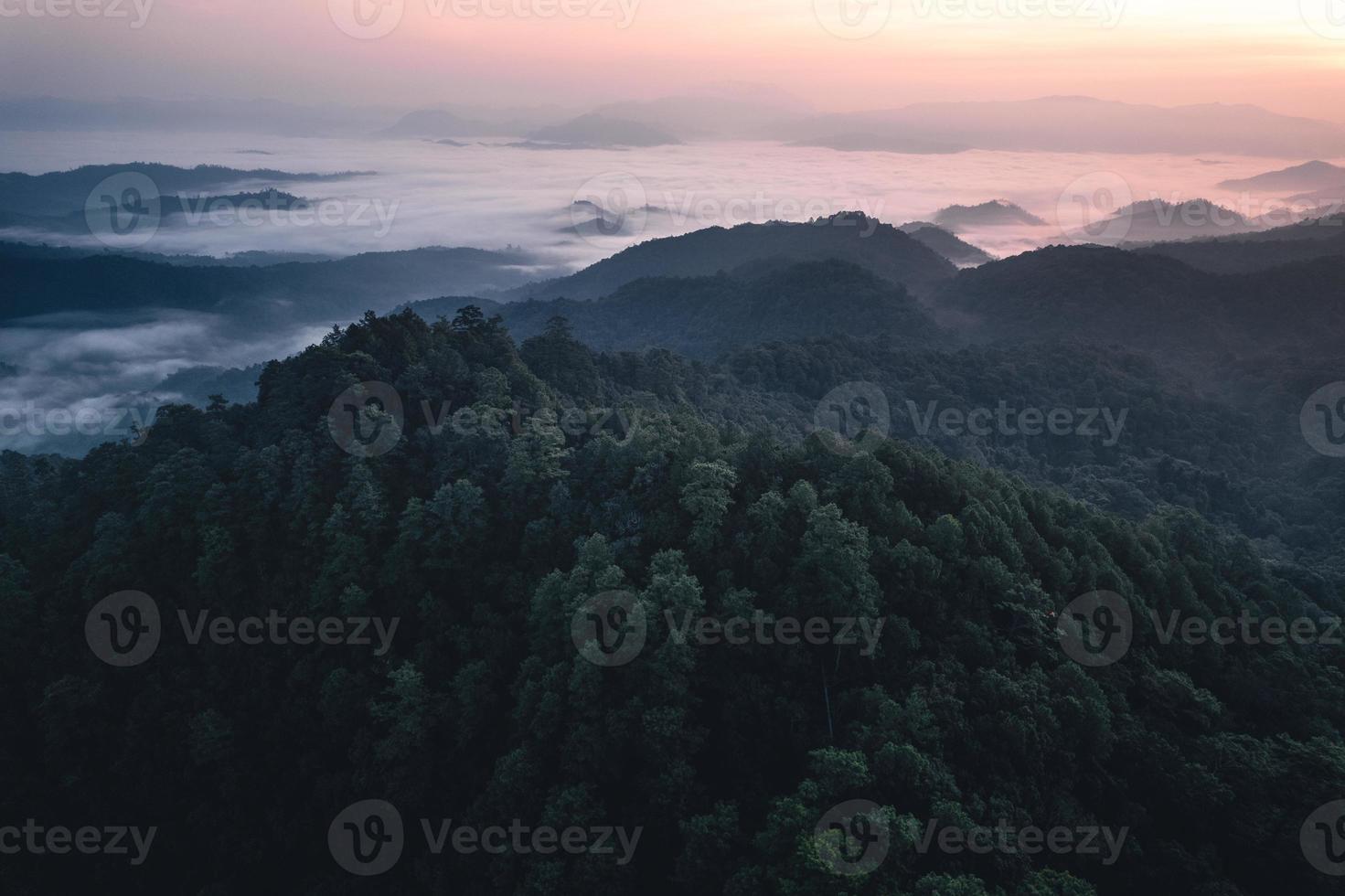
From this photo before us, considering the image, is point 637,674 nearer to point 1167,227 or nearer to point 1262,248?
point 1262,248

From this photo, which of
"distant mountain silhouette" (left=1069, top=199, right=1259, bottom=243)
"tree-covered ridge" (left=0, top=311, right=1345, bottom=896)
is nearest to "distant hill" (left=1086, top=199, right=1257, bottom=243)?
"distant mountain silhouette" (left=1069, top=199, right=1259, bottom=243)

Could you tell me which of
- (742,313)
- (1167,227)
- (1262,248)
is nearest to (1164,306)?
(1262,248)

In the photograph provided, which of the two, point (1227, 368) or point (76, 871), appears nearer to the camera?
point (76, 871)

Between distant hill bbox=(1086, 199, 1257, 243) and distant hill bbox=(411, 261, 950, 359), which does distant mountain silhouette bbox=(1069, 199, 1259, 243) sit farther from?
distant hill bbox=(411, 261, 950, 359)

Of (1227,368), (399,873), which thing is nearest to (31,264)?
(399,873)

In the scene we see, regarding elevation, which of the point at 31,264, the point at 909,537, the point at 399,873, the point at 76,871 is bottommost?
the point at 76,871

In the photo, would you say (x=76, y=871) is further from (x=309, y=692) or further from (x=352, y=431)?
(x=352, y=431)

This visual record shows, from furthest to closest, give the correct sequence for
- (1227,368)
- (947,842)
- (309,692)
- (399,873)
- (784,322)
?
(784,322)
(1227,368)
(309,692)
(399,873)
(947,842)

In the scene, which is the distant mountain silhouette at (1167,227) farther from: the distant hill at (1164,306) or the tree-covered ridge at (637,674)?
the tree-covered ridge at (637,674)
